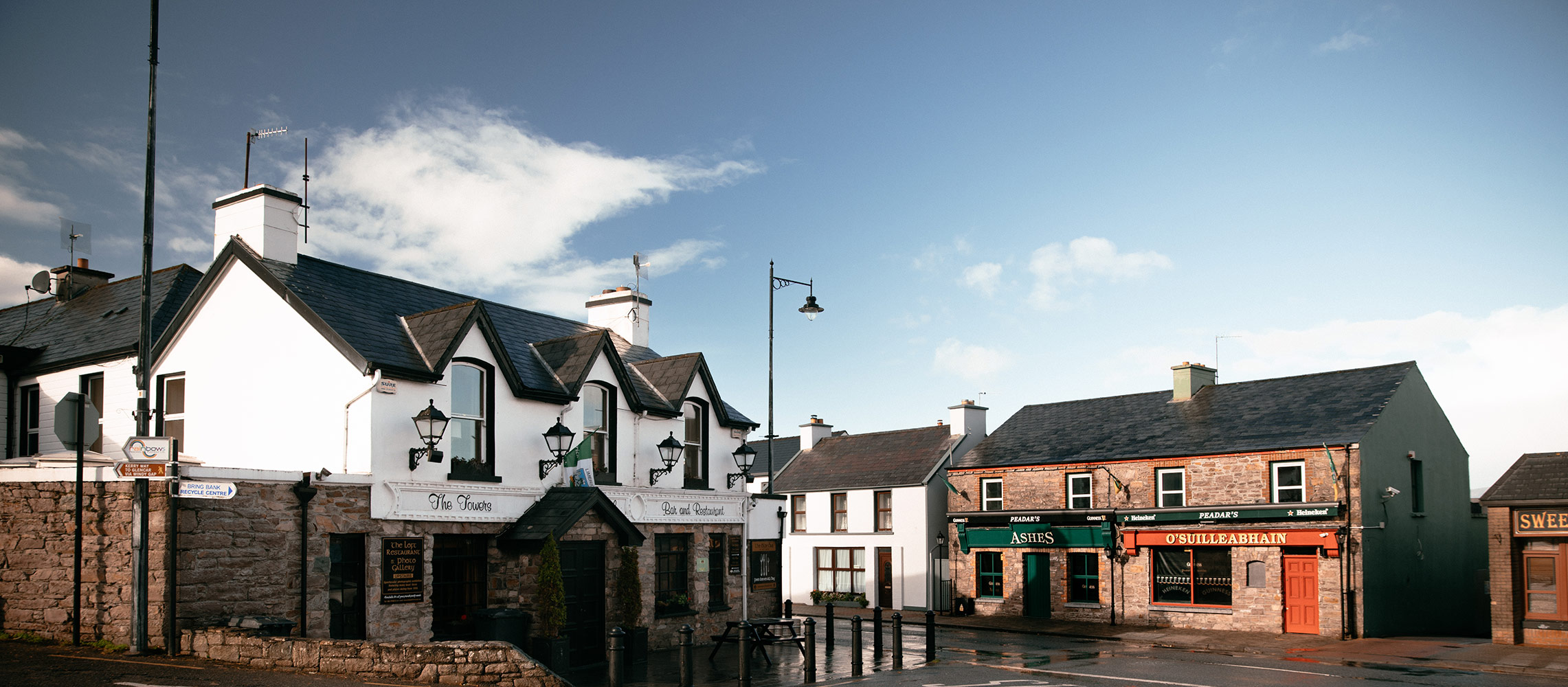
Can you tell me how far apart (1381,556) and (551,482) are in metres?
21.0

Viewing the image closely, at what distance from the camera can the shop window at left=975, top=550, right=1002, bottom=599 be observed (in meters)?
33.6

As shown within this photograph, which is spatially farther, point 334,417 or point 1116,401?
point 1116,401

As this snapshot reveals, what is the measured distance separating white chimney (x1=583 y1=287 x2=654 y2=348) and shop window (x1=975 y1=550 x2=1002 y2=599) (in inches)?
582

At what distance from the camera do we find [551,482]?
63.7 ft

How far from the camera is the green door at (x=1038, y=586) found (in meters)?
32.1

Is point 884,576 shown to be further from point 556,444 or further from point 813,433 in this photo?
point 556,444

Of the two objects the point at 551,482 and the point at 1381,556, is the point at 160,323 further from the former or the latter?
the point at 1381,556

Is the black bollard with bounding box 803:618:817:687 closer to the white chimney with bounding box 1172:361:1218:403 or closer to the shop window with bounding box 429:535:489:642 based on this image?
the shop window with bounding box 429:535:489:642

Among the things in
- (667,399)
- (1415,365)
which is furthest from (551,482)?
(1415,365)

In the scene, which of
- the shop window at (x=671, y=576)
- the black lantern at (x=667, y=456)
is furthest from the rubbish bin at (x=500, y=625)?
the black lantern at (x=667, y=456)

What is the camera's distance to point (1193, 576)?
28688 mm

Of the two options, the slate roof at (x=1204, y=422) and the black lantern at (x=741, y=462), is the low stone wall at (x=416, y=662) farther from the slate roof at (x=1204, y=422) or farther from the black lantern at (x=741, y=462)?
the slate roof at (x=1204, y=422)

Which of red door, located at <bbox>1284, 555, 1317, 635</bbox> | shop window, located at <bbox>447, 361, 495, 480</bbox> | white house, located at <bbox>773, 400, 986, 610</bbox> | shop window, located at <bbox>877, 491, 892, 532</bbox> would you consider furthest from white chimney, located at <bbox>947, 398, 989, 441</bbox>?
shop window, located at <bbox>447, 361, 495, 480</bbox>

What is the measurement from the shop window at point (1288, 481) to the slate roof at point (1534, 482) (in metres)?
3.94
